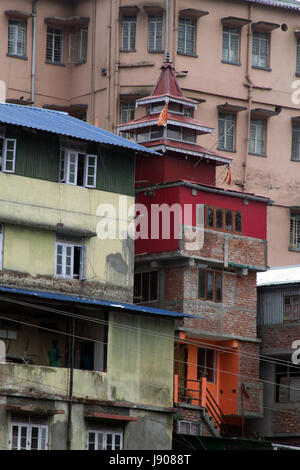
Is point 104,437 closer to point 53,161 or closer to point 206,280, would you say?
point 206,280

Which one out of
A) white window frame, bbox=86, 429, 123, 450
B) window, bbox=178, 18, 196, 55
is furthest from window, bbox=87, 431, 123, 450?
window, bbox=178, 18, 196, 55

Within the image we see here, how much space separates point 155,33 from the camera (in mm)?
65875

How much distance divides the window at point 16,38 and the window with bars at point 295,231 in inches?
583

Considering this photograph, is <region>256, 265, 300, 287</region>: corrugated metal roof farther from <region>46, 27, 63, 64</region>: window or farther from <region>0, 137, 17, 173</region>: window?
<region>46, 27, 63, 64</region>: window

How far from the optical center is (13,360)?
4844 cm

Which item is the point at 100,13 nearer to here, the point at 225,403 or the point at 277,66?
the point at 277,66

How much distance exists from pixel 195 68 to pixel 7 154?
65.0 feet

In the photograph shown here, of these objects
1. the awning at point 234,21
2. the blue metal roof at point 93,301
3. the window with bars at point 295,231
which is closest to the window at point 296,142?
the window with bars at point 295,231

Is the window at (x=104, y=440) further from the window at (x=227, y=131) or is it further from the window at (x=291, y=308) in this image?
the window at (x=227, y=131)

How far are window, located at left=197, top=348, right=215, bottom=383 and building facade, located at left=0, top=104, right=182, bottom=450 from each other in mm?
4960

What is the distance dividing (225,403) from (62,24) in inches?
890

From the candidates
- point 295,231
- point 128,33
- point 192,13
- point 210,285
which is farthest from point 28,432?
point 192,13

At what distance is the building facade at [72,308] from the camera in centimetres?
4591

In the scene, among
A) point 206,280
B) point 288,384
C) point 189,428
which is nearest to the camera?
point 189,428
